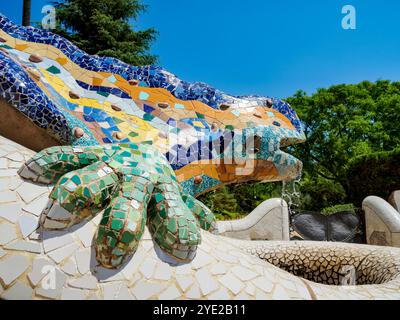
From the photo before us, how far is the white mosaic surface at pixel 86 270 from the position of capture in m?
1.19

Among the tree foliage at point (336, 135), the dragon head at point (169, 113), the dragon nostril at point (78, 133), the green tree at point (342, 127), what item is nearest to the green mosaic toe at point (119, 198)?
the dragon nostril at point (78, 133)

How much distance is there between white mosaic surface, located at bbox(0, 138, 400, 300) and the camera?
1.19 m

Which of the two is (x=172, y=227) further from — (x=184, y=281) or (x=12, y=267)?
(x=12, y=267)

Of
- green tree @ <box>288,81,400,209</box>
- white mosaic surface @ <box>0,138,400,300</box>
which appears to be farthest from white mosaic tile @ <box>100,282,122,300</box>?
green tree @ <box>288,81,400,209</box>

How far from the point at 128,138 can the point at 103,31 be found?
39.2ft

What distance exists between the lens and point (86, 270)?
1227 millimetres

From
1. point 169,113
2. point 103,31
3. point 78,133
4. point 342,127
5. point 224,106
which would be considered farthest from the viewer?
point 342,127

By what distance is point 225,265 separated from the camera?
4.75ft

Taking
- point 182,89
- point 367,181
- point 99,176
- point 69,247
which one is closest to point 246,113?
point 182,89

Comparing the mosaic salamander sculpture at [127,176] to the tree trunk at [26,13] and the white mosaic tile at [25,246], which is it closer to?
the white mosaic tile at [25,246]

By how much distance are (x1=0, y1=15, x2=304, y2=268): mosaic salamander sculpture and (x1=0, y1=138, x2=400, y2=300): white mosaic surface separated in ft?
0.16

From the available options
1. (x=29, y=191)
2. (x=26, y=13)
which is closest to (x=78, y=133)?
(x=29, y=191)

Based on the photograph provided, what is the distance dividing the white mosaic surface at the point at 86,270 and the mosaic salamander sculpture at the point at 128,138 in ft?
0.16

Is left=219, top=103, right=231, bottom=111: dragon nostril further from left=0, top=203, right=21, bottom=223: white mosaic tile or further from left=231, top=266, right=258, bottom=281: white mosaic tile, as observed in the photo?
left=0, top=203, right=21, bottom=223: white mosaic tile
